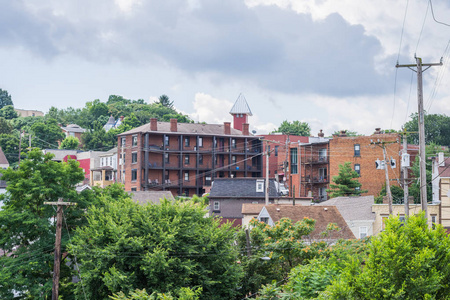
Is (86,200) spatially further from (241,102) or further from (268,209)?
(241,102)

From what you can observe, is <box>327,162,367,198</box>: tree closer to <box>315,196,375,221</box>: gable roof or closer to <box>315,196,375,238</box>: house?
<box>315,196,375,221</box>: gable roof

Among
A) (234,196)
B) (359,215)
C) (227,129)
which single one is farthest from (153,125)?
(359,215)

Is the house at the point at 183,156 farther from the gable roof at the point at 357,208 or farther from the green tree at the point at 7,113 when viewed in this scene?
the green tree at the point at 7,113

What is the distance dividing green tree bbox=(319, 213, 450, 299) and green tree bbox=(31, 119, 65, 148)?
413 ft

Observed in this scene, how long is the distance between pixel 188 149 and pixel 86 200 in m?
56.4

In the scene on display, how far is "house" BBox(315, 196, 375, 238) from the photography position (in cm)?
5244

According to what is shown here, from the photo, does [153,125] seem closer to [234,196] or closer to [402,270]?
[234,196]

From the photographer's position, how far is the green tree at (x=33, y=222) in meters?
30.8

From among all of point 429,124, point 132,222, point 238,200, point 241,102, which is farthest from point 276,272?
point 429,124

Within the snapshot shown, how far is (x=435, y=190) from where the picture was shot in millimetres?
58531

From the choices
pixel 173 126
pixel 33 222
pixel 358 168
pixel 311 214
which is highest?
pixel 173 126

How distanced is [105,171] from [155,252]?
73.0 metres

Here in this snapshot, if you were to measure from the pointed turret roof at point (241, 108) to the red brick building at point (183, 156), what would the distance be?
456 inches

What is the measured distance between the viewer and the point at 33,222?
31.9 metres
